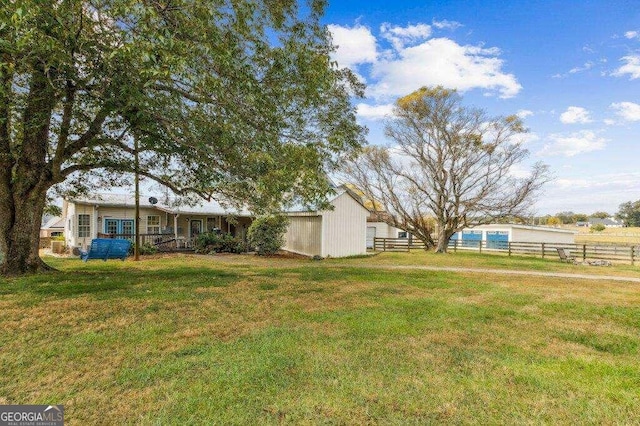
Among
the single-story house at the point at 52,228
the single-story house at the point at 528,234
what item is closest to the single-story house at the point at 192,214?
the single-story house at the point at 52,228

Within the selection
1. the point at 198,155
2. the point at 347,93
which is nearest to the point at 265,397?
the point at 198,155

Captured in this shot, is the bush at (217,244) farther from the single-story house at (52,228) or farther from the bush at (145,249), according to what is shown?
the single-story house at (52,228)

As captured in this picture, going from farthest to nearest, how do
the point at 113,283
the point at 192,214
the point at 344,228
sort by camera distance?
the point at 192,214
the point at 344,228
the point at 113,283

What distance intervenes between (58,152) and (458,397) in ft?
32.4

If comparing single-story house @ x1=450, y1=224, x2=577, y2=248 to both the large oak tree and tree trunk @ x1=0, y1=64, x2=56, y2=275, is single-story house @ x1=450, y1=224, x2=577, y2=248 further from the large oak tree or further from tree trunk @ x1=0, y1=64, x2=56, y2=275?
tree trunk @ x1=0, y1=64, x2=56, y2=275

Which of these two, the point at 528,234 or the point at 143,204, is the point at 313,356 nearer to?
the point at 143,204

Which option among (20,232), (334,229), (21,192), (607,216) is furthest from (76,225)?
(607,216)

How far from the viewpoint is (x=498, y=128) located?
77.5ft

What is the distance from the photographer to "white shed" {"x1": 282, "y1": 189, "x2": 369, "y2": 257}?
60.9 ft

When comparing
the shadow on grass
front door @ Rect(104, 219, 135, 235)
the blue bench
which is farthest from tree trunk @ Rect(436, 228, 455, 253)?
front door @ Rect(104, 219, 135, 235)

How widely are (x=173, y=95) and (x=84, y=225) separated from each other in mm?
17404

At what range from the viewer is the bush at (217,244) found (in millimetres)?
19750

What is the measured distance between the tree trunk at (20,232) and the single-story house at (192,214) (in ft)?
29.8

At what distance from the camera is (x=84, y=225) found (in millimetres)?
20000
